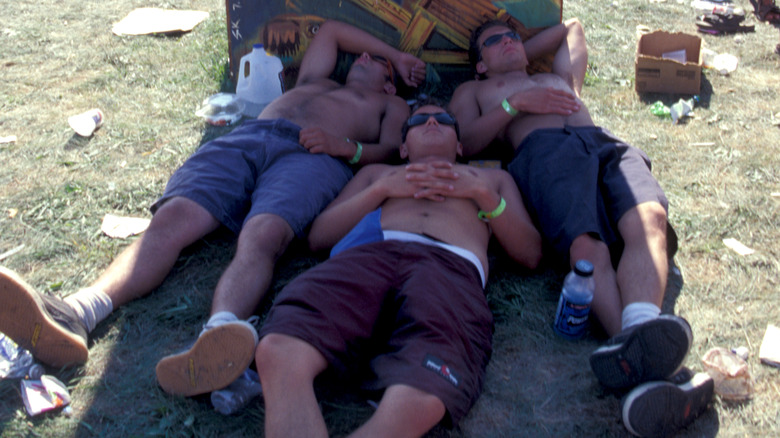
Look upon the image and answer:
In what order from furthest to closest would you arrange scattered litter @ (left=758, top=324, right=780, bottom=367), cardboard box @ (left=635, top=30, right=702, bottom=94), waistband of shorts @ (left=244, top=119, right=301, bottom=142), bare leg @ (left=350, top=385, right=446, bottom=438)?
cardboard box @ (left=635, top=30, right=702, bottom=94) → waistband of shorts @ (left=244, top=119, right=301, bottom=142) → scattered litter @ (left=758, top=324, right=780, bottom=367) → bare leg @ (left=350, top=385, right=446, bottom=438)

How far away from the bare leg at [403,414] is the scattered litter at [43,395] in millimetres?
1181

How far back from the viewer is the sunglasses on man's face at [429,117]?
3.19m

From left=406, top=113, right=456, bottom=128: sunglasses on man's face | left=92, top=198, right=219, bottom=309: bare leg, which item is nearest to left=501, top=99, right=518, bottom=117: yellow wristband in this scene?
left=406, top=113, right=456, bottom=128: sunglasses on man's face

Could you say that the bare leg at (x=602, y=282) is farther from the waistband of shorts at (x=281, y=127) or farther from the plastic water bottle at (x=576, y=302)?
the waistband of shorts at (x=281, y=127)

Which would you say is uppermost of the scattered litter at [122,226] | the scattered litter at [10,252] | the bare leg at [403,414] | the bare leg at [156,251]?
the bare leg at [403,414]

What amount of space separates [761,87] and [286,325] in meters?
4.80

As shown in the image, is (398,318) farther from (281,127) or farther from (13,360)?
(281,127)

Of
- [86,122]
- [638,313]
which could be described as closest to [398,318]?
[638,313]

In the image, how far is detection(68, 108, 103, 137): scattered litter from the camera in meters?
4.26

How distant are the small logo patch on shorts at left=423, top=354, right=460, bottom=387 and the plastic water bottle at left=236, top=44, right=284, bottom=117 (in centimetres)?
309

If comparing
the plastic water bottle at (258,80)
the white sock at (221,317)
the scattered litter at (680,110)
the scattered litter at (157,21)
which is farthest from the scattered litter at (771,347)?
the scattered litter at (157,21)

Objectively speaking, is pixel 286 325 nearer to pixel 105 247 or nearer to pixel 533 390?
pixel 533 390

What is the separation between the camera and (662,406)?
2041 mm

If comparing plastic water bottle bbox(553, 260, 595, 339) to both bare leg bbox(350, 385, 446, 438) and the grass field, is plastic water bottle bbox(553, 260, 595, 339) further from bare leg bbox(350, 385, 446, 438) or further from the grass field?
bare leg bbox(350, 385, 446, 438)
